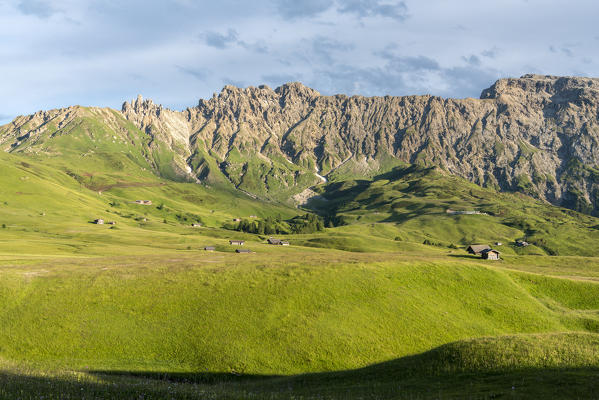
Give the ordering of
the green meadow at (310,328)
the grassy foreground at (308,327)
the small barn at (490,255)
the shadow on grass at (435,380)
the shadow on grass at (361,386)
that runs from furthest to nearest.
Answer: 1. the small barn at (490,255)
2. the grassy foreground at (308,327)
3. the green meadow at (310,328)
4. the shadow on grass at (435,380)
5. the shadow on grass at (361,386)

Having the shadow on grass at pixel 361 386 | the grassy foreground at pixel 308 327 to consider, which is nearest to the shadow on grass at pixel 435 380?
the shadow on grass at pixel 361 386

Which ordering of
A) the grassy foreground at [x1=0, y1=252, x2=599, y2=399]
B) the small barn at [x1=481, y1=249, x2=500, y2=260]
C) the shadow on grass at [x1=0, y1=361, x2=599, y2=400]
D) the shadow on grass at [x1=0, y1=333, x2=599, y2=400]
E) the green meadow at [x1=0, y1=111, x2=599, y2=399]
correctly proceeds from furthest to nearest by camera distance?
the small barn at [x1=481, y1=249, x2=500, y2=260] < the grassy foreground at [x1=0, y1=252, x2=599, y2=399] < the green meadow at [x1=0, y1=111, x2=599, y2=399] < the shadow on grass at [x1=0, y1=333, x2=599, y2=400] < the shadow on grass at [x1=0, y1=361, x2=599, y2=400]

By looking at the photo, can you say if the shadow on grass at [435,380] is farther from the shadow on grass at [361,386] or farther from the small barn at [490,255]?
the small barn at [490,255]

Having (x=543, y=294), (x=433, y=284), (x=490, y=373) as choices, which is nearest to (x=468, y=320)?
(x=433, y=284)

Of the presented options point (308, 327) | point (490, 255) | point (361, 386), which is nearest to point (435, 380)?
point (361, 386)

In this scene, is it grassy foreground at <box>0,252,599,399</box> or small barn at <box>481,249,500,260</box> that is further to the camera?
small barn at <box>481,249,500,260</box>

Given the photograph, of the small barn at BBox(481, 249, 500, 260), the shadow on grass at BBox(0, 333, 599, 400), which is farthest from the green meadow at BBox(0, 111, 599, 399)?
the small barn at BBox(481, 249, 500, 260)

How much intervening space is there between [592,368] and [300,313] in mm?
37561

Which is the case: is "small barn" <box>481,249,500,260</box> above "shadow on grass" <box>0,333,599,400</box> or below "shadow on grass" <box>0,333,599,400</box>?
below

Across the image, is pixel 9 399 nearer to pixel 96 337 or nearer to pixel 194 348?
pixel 194 348

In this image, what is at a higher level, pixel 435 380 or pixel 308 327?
pixel 435 380

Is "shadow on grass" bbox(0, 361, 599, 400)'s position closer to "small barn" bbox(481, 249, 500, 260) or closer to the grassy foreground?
the grassy foreground

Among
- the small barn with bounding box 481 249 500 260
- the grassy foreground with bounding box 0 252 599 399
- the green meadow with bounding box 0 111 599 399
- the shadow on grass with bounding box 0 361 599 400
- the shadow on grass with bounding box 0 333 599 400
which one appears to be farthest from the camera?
the small barn with bounding box 481 249 500 260

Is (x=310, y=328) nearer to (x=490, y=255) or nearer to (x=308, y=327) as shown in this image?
(x=308, y=327)
